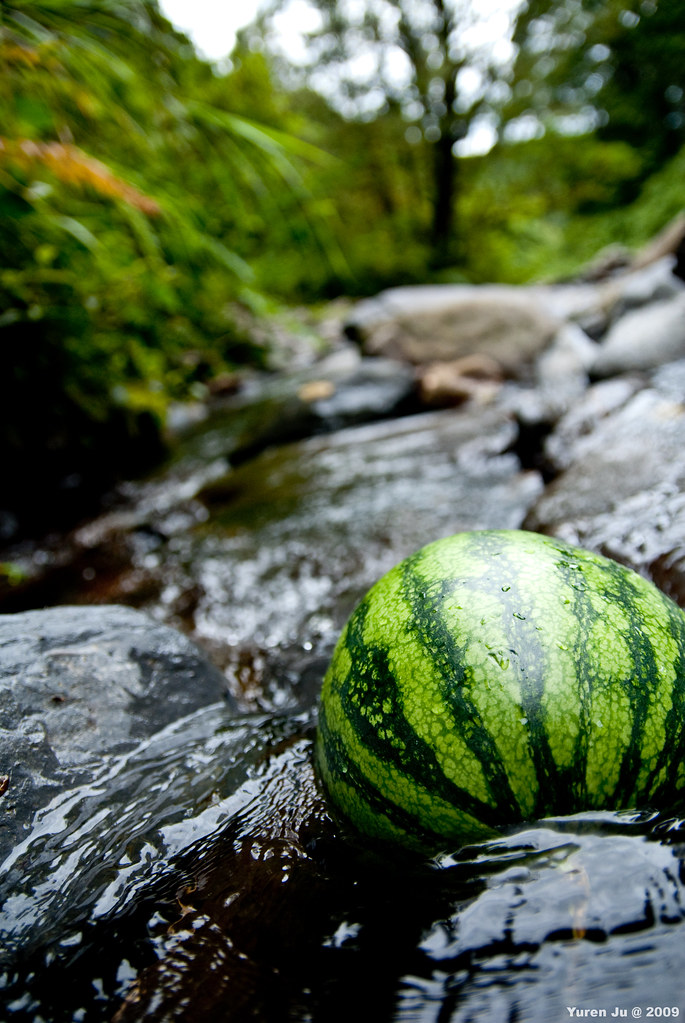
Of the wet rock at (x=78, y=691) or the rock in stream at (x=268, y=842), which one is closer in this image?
the rock in stream at (x=268, y=842)

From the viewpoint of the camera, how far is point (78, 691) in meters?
1.67

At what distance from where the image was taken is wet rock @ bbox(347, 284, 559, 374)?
7758 millimetres

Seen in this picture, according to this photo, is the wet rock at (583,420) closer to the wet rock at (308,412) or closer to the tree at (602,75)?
the wet rock at (308,412)

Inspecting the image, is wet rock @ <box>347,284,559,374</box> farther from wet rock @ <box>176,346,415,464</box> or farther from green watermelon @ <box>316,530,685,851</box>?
green watermelon @ <box>316,530,685,851</box>

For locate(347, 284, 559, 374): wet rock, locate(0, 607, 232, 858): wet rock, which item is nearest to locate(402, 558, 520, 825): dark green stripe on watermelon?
locate(0, 607, 232, 858): wet rock

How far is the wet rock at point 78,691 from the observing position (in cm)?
146

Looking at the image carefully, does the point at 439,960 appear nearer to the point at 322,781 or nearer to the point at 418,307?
the point at 322,781

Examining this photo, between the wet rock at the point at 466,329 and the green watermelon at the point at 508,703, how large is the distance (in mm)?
6808

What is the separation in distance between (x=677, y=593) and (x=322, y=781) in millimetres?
1320

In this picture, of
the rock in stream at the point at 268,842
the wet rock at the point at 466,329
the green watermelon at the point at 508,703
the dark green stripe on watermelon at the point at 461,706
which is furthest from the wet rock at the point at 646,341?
the dark green stripe on watermelon at the point at 461,706

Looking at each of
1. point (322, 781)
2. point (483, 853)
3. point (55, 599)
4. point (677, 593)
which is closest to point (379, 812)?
point (483, 853)

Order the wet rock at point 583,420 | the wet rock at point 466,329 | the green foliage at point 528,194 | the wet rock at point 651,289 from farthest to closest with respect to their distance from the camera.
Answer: the green foliage at point 528,194, the wet rock at point 466,329, the wet rock at point 651,289, the wet rock at point 583,420

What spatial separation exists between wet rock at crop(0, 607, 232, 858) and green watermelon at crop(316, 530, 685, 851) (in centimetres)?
74

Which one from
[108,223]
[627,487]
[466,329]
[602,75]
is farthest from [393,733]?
[602,75]
